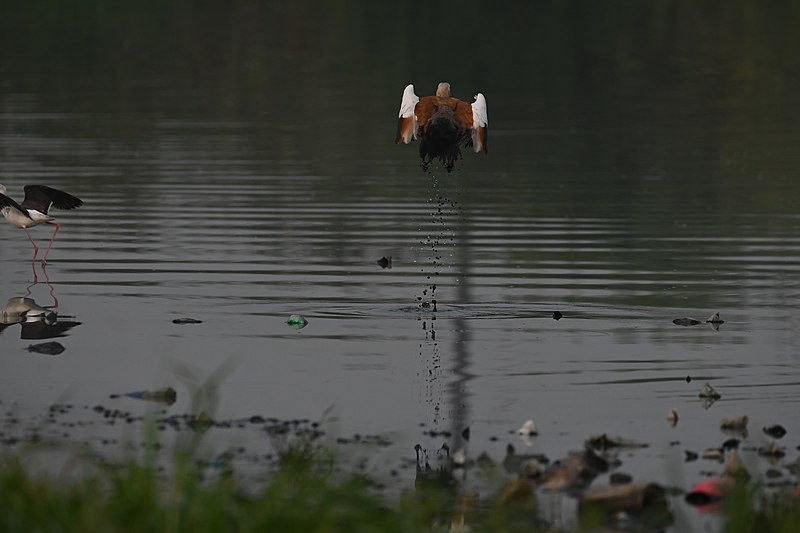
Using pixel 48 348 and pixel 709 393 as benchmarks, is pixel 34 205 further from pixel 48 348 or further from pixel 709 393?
pixel 709 393

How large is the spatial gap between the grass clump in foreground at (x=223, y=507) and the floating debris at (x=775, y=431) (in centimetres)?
246

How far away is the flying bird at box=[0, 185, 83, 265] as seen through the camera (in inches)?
816

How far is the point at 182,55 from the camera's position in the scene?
6575cm

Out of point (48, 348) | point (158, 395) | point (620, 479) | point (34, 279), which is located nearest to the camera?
point (620, 479)

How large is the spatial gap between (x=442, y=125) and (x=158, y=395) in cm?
388

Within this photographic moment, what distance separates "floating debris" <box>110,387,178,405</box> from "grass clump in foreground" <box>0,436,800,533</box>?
11.3 ft

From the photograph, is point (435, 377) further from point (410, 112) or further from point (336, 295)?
point (336, 295)

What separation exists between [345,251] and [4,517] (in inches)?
520

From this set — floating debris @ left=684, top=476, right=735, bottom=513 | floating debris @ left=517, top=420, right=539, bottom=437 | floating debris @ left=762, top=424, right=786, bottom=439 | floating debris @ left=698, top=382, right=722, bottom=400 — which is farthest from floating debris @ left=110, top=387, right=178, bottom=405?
floating debris @ left=684, top=476, right=735, bottom=513

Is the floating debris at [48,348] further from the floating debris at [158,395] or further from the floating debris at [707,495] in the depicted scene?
the floating debris at [707,495]

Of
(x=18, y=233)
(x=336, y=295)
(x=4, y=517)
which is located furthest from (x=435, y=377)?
(x=18, y=233)

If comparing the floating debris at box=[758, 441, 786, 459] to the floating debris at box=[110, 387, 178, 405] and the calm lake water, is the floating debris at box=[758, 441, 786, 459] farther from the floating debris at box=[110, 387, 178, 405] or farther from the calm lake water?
the floating debris at box=[110, 387, 178, 405]

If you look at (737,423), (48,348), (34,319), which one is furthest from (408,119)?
(737,423)

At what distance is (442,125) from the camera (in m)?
15.4
